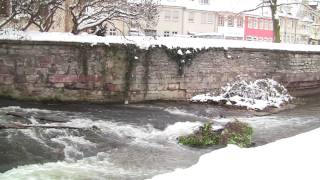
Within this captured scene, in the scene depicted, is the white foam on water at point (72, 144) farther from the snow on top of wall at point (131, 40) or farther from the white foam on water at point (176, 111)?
the snow on top of wall at point (131, 40)

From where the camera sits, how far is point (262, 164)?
7.07 metres

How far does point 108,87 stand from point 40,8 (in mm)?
3201

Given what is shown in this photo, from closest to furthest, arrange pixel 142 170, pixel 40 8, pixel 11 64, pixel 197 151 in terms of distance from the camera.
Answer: pixel 142 170 < pixel 197 151 < pixel 11 64 < pixel 40 8

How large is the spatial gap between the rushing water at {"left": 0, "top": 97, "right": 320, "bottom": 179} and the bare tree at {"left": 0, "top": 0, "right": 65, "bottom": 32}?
2.71m

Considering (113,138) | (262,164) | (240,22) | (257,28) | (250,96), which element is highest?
(240,22)

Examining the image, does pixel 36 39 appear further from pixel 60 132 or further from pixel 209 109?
pixel 209 109

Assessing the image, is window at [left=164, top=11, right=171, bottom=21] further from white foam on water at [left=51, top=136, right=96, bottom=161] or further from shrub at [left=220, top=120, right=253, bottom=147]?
white foam on water at [left=51, top=136, right=96, bottom=161]

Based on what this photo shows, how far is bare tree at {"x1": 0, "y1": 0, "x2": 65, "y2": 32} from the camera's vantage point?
15375 mm

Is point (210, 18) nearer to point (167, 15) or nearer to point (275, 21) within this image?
point (167, 15)

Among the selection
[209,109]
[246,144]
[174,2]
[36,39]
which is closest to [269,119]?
[209,109]

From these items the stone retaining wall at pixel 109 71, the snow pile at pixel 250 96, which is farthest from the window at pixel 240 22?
the stone retaining wall at pixel 109 71

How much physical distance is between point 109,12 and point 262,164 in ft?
37.7

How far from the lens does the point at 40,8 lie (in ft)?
52.4

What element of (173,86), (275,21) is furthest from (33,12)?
(275,21)
